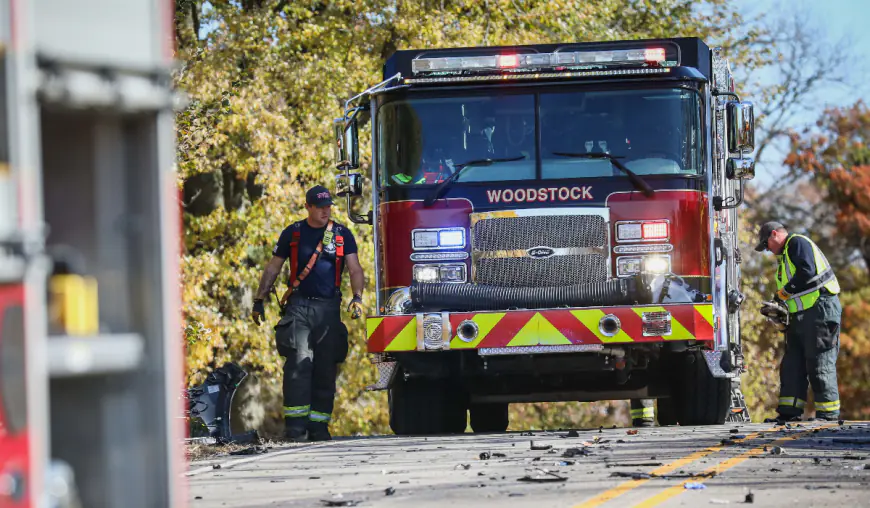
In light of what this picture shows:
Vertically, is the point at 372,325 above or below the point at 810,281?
below

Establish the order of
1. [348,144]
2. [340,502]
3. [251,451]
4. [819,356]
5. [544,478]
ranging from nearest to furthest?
[340,502] → [544,478] → [251,451] → [348,144] → [819,356]

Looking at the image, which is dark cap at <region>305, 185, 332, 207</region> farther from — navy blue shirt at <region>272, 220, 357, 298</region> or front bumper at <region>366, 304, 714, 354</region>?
front bumper at <region>366, 304, 714, 354</region>

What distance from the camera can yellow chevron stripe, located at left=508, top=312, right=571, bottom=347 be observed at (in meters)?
11.4

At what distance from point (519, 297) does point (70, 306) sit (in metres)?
8.14

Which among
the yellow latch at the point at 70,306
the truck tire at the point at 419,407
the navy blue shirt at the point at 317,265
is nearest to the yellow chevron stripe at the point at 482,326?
the navy blue shirt at the point at 317,265

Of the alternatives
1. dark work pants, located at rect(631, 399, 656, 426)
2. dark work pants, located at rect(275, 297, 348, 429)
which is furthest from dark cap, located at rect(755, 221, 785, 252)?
dark work pants, located at rect(275, 297, 348, 429)

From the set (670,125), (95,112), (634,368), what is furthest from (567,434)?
(95,112)

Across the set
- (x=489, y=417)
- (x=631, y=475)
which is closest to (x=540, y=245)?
(x=631, y=475)

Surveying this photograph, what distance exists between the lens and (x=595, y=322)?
11.4 m

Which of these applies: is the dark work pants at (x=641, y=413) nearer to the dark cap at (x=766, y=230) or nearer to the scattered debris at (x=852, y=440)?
the dark cap at (x=766, y=230)

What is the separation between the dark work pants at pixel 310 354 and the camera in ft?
38.2

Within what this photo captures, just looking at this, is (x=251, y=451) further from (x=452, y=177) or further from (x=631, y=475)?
(x=631, y=475)

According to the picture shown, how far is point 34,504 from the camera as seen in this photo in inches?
136

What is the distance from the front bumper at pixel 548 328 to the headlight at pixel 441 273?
1.66ft
